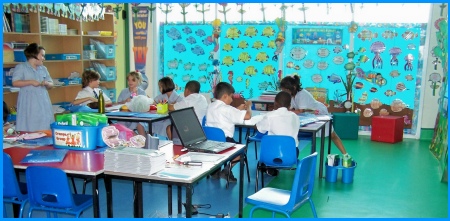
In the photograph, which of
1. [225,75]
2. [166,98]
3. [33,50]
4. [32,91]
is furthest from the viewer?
[225,75]

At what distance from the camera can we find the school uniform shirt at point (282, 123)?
4.45 meters

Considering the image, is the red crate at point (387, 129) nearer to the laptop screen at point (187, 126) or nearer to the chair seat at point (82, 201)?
the laptop screen at point (187, 126)

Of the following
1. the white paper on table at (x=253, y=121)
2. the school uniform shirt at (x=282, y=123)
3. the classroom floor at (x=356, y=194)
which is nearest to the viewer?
the classroom floor at (x=356, y=194)

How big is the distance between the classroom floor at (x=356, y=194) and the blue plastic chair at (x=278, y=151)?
430mm

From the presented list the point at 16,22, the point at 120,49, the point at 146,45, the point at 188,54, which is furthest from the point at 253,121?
the point at 120,49

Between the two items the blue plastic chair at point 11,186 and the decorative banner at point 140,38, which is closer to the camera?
the blue plastic chair at point 11,186

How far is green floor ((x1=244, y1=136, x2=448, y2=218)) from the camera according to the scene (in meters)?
4.18

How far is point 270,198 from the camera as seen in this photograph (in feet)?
10.6

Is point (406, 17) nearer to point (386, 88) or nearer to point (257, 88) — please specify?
point (386, 88)

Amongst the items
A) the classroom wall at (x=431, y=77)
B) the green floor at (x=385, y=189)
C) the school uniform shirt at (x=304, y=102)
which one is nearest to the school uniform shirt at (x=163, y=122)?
the school uniform shirt at (x=304, y=102)

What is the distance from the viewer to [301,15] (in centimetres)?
791

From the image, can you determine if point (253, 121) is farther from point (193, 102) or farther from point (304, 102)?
point (304, 102)

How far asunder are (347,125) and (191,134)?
448cm

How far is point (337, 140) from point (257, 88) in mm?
2917
